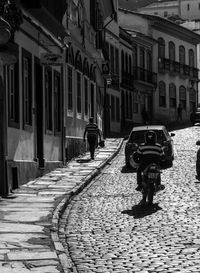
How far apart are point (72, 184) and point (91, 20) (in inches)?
→ 679

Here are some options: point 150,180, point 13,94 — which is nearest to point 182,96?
point 13,94

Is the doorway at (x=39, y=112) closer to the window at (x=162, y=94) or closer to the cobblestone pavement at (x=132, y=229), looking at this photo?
the cobblestone pavement at (x=132, y=229)

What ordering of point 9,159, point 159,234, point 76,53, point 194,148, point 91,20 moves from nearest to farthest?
point 159,234
point 9,159
point 76,53
point 194,148
point 91,20

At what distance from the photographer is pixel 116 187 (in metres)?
18.6

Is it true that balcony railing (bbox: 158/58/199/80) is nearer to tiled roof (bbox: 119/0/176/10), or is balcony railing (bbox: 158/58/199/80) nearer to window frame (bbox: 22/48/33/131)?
window frame (bbox: 22/48/33/131)

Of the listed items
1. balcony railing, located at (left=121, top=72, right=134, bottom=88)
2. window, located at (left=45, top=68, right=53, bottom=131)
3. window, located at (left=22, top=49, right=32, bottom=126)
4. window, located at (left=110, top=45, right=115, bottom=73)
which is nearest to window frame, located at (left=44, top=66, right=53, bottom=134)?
window, located at (left=45, top=68, right=53, bottom=131)

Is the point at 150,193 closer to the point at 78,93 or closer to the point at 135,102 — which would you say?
the point at 78,93

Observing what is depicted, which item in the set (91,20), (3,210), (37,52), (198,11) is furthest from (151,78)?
(198,11)

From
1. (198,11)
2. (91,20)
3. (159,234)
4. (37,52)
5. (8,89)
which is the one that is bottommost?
(159,234)

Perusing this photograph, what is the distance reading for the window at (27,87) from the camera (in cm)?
1905

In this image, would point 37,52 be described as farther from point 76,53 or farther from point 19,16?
point 76,53

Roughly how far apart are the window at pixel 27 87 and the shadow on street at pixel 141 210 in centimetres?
549

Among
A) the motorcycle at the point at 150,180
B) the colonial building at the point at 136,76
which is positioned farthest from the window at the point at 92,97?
the motorcycle at the point at 150,180

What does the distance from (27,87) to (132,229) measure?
8603 mm
